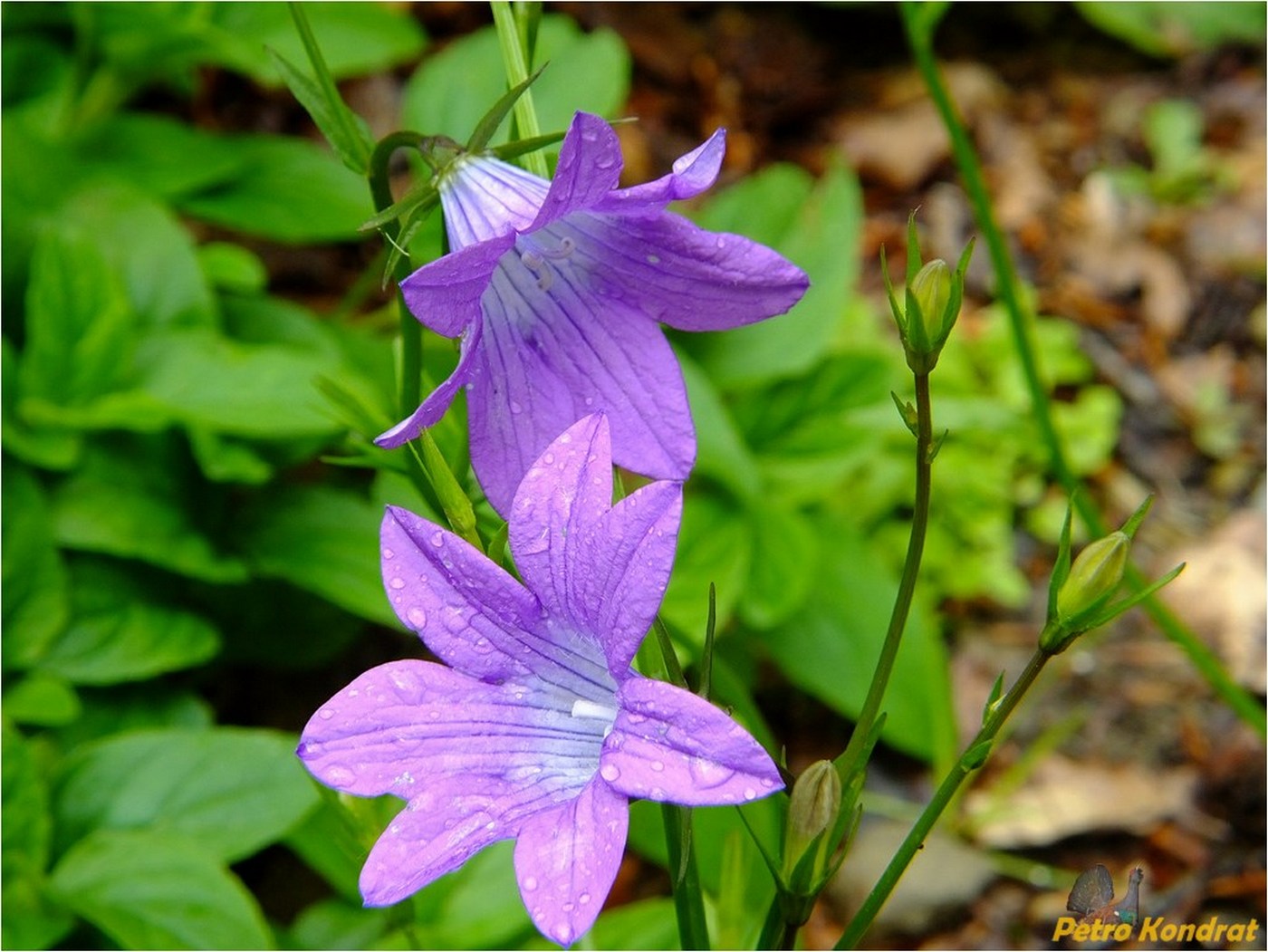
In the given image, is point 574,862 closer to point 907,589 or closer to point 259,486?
point 907,589

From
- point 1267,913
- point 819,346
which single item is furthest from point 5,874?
point 1267,913

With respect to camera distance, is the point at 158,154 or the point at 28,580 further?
the point at 158,154

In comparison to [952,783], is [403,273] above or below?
above

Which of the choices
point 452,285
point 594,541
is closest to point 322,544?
point 452,285

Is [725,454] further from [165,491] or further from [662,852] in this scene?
[165,491]

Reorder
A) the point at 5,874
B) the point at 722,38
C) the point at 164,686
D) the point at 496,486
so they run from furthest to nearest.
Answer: the point at 722,38, the point at 164,686, the point at 5,874, the point at 496,486
